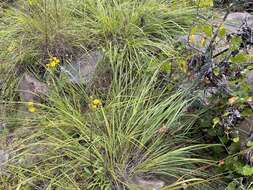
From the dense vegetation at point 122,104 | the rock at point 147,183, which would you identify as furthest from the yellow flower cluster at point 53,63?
the rock at point 147,183

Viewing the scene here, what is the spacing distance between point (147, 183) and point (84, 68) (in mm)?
1133

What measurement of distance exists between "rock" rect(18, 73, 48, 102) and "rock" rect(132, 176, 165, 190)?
39.0 inches

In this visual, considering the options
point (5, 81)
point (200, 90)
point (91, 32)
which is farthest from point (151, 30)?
point (5, 81)

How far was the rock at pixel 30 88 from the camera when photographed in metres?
3.05

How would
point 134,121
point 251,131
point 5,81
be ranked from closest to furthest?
1. point 251,131
2. point 134,121
3. point 5,81

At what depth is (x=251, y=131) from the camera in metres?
2.40

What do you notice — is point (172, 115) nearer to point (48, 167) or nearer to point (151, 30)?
point (48, 167)

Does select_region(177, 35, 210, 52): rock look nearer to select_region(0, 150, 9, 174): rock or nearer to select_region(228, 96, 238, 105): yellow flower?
select_region(228, 96, 238, 105): yellow flower

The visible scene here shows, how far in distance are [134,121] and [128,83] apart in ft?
1.37

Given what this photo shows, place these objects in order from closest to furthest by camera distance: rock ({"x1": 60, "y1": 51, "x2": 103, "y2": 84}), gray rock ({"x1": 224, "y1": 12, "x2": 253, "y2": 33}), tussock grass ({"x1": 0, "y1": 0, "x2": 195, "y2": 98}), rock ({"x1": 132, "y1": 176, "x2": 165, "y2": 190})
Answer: rock ({"x1": 132, "y1": 176, "x2": 165, "y2": 190}) → rock ({"x1": 60, "y1": 51, "x2": 103, "y2": 84}) → tussock grass ({"x1": 0, "y1": 0, "x2": 195, "y2": 98}) → gray rock ({"x1": 224, "y1": 12, "x2": 253, "y2": 33})

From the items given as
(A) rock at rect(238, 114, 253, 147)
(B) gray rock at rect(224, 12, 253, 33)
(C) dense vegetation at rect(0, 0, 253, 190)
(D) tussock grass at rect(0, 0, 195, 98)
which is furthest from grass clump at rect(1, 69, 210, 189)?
(B) gray rock at rect(224, 12, 253, 33)

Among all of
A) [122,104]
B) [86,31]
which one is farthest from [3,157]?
[86,31]

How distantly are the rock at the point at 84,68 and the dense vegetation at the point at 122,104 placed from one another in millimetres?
13

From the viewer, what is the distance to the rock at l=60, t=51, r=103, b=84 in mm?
2982
